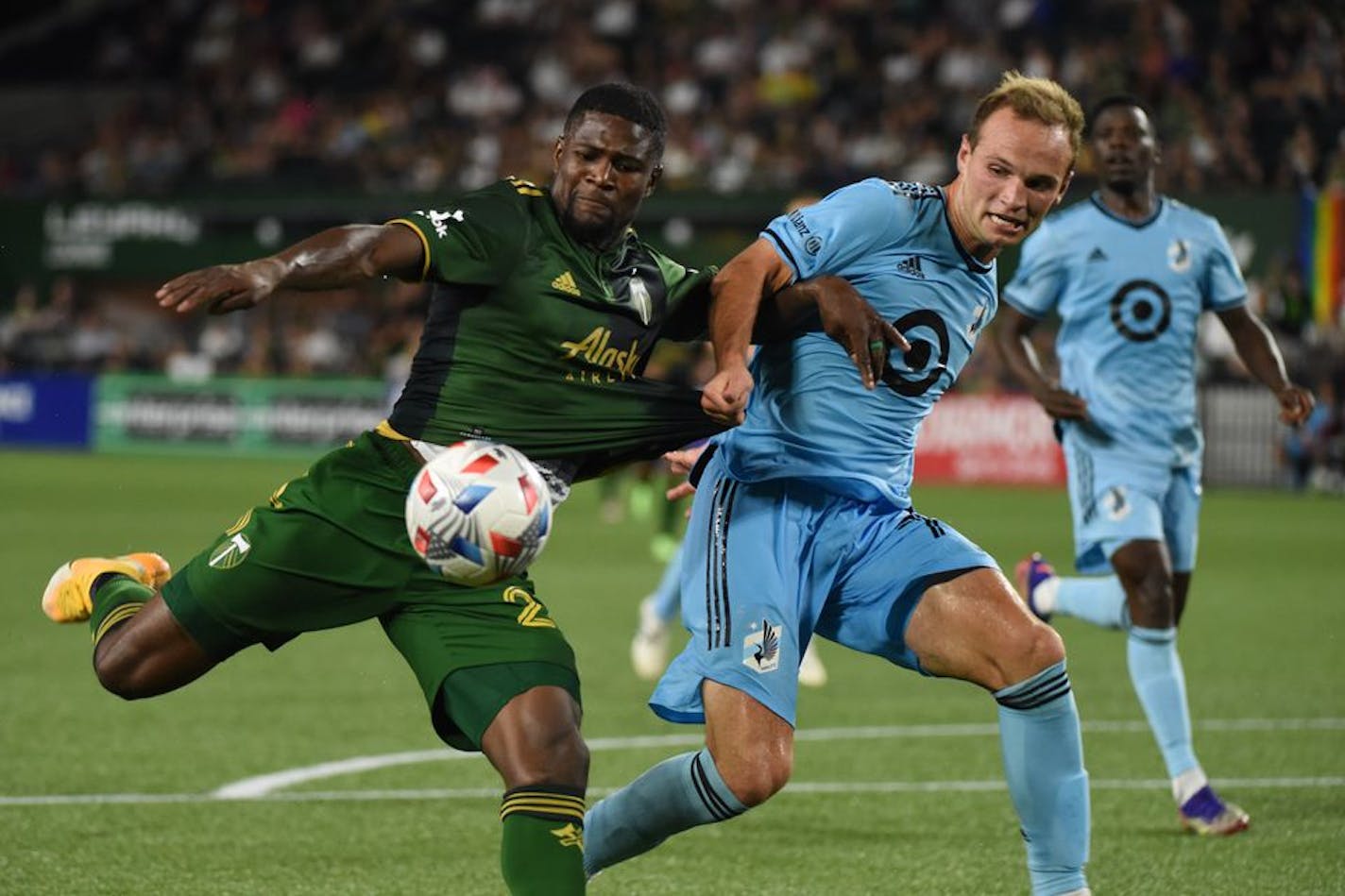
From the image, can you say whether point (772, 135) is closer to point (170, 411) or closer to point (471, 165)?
point (471, 165)

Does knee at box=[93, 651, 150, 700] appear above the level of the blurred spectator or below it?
above

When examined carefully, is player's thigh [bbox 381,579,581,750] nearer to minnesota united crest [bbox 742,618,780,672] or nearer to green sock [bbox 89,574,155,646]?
minnesota united crest [bbox 742,618,780,672]

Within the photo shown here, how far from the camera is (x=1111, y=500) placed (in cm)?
768

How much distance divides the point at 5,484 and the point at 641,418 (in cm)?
2116

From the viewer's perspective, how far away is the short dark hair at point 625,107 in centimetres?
498

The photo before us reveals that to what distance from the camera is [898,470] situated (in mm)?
5637

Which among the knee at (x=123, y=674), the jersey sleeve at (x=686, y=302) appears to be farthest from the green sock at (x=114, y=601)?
the jersey sleeve at (x=686, y=302)

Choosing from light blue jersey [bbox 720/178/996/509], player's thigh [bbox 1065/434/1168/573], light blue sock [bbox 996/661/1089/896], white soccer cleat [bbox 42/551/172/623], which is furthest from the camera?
player's thigh [bbox 1065/434/1168/573]

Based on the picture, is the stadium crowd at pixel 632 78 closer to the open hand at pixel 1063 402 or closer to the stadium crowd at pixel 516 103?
the stadium crowd at pixel 516 103

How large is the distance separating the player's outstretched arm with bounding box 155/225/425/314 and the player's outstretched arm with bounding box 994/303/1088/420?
11.6 feet

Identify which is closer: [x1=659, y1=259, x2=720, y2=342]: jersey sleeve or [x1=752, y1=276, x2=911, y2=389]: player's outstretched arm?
[x1=752, y1=276, x2=911, y2=389]: player's outstretched arm

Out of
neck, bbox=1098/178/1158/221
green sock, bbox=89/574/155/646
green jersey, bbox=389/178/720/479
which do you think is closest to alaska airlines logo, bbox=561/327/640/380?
green jersey, bbox=389/178/720/479

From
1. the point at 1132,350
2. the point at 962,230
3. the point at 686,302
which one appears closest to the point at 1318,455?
the point at 1132,350

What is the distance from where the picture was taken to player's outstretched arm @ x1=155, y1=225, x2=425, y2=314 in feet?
13.6
